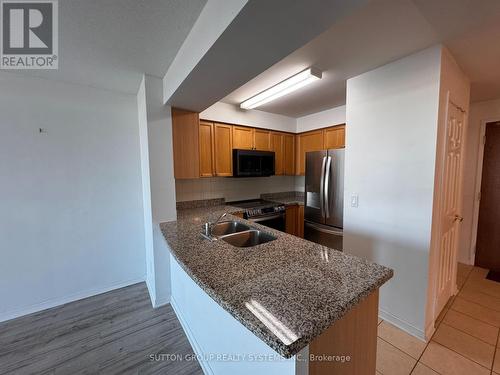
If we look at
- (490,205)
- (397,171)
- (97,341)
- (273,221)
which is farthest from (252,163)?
(490,205)

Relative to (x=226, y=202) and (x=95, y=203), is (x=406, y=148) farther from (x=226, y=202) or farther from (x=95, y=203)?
(x=95, y=203)

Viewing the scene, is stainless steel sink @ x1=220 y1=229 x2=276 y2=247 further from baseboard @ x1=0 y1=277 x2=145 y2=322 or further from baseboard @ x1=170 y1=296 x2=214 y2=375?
baseboard @ x1=0 y1=277 x2=145 y2=322

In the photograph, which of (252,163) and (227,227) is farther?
(252,163)

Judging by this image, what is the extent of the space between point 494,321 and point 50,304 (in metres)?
4.52

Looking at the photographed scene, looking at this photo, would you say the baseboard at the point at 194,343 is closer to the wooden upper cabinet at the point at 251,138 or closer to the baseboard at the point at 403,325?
the baseboard at the point at 403,325

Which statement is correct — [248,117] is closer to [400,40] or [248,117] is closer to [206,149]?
[206,149]

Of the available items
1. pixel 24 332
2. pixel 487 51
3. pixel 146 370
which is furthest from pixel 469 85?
pixel 24 332

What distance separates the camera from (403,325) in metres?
1.90

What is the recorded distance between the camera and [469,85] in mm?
2285

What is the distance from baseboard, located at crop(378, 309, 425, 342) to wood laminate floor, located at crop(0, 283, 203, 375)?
5.82 ft

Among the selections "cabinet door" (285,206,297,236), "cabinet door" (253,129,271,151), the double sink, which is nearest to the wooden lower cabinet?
"cabinet door" (285,206,297,236)

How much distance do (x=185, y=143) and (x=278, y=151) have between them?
1853 millimetres

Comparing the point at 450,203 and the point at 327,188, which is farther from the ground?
the point at 327,188

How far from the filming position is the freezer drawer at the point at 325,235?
2676mm
